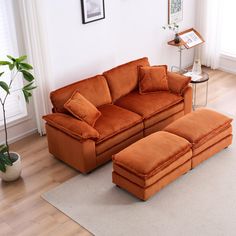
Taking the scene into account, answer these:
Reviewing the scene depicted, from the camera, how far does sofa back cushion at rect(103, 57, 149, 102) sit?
6.11m

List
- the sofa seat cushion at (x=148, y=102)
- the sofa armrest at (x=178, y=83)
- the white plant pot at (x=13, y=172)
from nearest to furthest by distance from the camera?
the white plant pot at (x=13, y=172) → the sofa seat cushion at (x=148, y=102) → the sofa armrest at (x=178, y=83)

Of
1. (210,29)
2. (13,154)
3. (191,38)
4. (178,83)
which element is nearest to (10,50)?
(13,154)

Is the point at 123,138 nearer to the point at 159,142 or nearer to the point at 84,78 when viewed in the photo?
the point at 159,142

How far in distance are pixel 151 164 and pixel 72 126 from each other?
1.08 meters

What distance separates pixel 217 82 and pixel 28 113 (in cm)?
335

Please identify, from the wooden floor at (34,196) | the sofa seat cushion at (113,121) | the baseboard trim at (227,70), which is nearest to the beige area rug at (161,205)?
the wooden floor at (34,196)

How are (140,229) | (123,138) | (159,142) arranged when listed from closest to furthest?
(140,229), (159,142), (123,138)

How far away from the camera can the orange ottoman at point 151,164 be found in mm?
4758

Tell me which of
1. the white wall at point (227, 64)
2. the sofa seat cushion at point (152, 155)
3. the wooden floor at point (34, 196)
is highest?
the white wall at point (227, 64)

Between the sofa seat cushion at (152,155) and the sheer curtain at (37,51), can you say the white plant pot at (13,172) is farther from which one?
the sofa seat cushion at (152,155)

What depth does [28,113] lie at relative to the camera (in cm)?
622

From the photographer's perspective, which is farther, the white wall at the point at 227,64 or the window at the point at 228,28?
the white wall at the point at 227,64

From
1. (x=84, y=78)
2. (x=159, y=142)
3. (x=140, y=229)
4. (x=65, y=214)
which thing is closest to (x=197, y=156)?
(x=159, y=142)

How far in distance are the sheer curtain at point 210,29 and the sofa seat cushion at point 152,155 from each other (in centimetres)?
329
